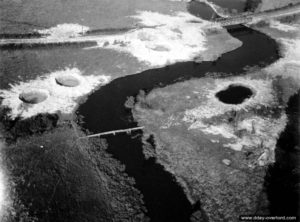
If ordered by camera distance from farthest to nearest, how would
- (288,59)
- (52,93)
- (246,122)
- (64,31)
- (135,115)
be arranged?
(64,31)
(288,59)
(52,93)
(135,115)
(246,122)

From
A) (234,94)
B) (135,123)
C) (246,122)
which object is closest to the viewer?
(135,123)

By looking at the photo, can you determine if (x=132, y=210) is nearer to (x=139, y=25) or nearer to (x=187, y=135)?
(x=187, y=135)

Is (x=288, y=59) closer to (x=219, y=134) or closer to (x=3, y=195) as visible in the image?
(x=219, y=134)

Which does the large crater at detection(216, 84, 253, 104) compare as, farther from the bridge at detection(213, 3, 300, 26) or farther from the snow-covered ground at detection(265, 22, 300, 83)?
the bridge at detection(213, 3, 300, 26)

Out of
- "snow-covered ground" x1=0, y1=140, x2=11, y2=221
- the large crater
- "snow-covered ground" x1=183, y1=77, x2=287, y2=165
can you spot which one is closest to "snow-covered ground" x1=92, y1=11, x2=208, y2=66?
the large crater

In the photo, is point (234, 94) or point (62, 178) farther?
point (234, 94)

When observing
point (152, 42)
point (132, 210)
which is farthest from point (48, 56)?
point (132, 210)

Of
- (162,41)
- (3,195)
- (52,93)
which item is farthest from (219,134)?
(162,41)
